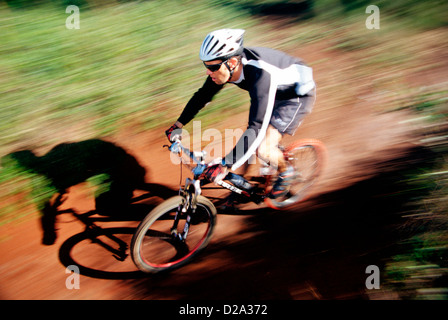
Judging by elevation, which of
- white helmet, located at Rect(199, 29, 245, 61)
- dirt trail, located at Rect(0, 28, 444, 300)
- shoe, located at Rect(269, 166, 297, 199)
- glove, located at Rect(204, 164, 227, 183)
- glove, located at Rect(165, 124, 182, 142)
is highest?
white helmet, located at Rect(199, 29, 245, 61)

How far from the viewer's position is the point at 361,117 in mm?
4789

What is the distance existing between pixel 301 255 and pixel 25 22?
9425mm

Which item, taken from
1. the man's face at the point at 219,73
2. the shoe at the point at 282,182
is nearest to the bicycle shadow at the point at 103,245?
the shoe at the point at 282,182

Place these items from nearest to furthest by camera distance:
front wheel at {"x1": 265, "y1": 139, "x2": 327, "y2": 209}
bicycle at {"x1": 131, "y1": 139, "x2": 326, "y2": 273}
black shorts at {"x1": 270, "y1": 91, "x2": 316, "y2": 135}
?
1. bicycle at {"x1": 131, "y1": 139, "x2": 326, "y2": 273}
2. black shorts at {"x1": 270, "y1": 91, "x2": 316, "y2": 135}
3. front wheel at {"x1": 265, "y1": 139, "x2": 327, "y2": 209}

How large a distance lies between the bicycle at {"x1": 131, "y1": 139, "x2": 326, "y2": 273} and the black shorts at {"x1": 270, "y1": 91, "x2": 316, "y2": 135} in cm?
45

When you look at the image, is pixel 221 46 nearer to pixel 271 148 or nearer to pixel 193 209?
pixel 271 148

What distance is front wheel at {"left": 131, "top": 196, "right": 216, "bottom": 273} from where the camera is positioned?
10.0ft

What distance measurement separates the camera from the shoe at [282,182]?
3.49m

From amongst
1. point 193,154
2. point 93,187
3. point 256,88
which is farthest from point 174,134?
point 93,187

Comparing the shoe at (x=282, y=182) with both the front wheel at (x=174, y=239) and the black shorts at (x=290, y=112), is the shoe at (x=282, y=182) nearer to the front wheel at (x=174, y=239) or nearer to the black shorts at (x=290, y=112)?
the black shorts at (x=290, y=112)

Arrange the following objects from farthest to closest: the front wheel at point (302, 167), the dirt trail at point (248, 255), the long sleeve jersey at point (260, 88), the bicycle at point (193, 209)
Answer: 1. the front wheel at point (302, 167)
2. the dirt trail at point (248, 255)
3. the bicycle at point (193, 209)
4. the long sleeve jersey at point (260, 88)

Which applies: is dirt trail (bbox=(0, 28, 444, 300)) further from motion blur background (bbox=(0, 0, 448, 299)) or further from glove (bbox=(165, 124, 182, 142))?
glove (bbox=(165, 124, 182, 142))

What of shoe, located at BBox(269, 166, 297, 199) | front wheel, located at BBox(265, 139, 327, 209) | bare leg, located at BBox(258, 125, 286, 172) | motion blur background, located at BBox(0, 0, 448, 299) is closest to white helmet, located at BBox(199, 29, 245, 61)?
bare leg, located at BBox(258, 125, 286, 172)
